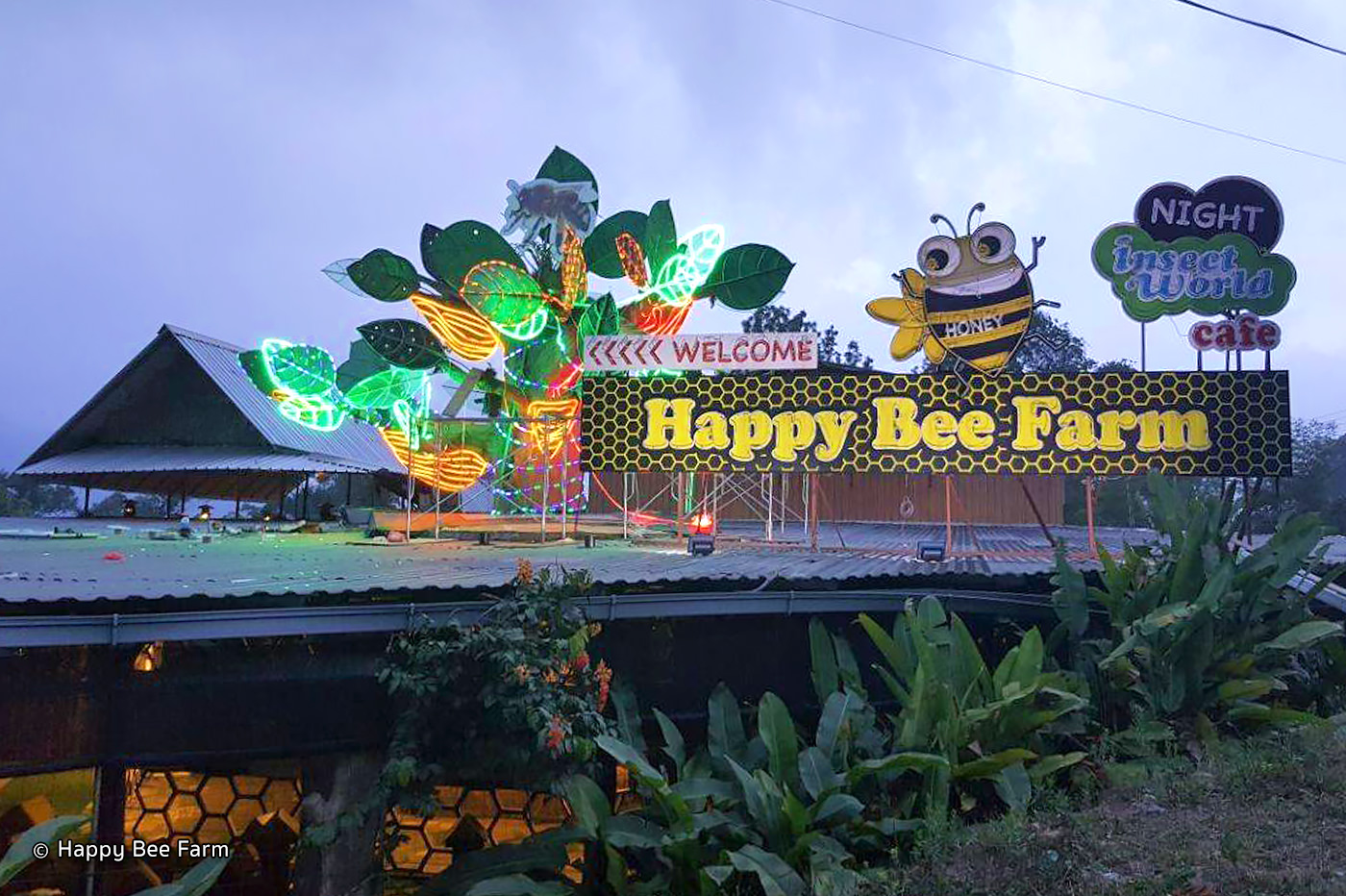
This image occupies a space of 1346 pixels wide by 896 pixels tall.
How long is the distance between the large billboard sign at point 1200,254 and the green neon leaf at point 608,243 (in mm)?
8607

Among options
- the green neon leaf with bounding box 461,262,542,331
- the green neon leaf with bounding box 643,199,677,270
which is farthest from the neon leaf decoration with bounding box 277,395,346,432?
the green neon leaf with bounding box 643,199,677,270

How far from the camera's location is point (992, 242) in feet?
43.2

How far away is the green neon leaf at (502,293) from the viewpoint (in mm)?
17438

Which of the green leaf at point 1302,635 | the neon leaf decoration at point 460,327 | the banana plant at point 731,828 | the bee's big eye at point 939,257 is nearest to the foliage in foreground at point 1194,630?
the green leaf at point 1302,635

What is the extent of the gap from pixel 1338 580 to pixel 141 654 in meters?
12.6

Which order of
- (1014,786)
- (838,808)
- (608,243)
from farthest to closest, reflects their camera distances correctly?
(608,243) → (1014,786) → (838,808)

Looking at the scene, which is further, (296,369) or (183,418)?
(183,418)

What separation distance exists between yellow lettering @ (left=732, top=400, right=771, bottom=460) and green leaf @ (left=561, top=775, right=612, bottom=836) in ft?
21.1

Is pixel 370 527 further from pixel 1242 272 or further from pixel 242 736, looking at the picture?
pixel 1242 272

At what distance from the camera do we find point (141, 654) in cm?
750

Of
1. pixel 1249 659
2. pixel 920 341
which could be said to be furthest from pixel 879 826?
pixel 920 341

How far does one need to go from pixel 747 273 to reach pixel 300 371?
9242 millimetres

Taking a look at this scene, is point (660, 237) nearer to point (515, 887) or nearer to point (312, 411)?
point (312, 411)

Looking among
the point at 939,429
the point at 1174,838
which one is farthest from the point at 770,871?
the point at 939,429
